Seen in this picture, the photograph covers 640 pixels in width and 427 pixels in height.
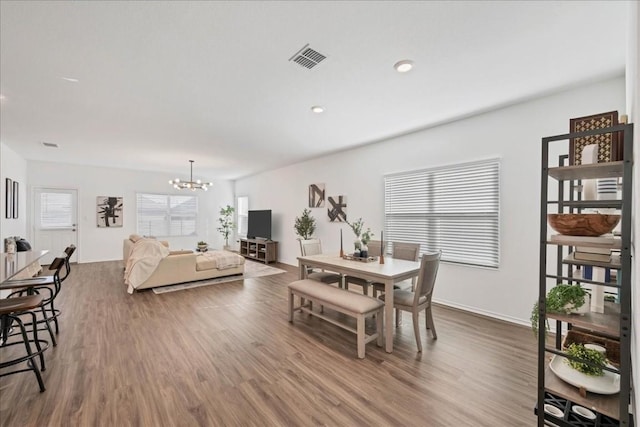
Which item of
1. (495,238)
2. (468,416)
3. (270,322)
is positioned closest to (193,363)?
(270,322)

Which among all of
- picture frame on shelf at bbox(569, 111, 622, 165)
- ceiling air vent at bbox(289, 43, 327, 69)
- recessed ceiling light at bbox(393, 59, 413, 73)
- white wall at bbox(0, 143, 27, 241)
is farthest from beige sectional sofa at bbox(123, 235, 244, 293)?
picture frame on shelf at bbox(569, 111, 622, 165)

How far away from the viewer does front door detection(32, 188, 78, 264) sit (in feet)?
22.9

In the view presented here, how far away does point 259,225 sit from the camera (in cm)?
805

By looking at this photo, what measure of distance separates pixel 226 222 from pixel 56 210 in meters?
4.57

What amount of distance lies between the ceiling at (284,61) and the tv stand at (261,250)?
3.93 meters

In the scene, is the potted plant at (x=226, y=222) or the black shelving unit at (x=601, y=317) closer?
the black shelving unit at (x=601, y=317)

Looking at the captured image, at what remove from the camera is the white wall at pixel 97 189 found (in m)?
7.11

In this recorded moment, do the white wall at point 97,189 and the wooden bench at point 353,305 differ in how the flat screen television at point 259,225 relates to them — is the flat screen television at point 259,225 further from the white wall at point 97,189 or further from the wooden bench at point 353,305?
the wooden bench at point 353,305

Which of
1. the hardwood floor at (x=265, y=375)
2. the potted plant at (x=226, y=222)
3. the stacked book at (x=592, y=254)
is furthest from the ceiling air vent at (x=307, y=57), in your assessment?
the potted plant at (x=226, y=222)

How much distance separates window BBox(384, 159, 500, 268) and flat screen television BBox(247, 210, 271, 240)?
3.92 meters

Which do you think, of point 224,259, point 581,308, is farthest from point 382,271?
point 224,259

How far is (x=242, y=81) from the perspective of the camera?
281cm

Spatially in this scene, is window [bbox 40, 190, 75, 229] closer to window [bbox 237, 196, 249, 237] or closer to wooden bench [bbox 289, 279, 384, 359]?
window [bbox 237, 196, 249, 237]

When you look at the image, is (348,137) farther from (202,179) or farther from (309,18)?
(202,179)
